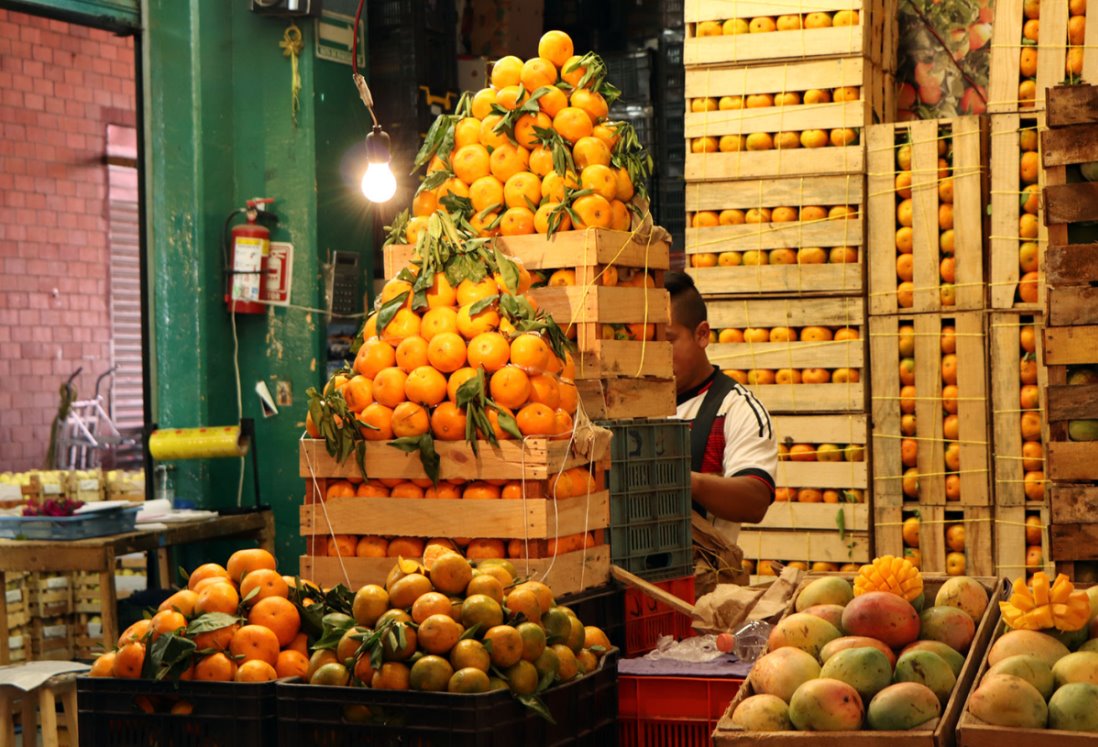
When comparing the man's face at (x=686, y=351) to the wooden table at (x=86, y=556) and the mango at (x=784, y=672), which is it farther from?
the wooden table at (x=86, y=556)

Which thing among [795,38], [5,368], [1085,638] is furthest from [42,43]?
[1085,638]

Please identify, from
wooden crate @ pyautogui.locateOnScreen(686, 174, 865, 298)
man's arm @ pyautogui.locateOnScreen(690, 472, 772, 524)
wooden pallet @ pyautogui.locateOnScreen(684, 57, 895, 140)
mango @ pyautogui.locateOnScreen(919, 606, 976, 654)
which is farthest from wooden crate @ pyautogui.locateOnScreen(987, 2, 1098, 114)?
mango @ pyautogui.locateOnScreen(919, 606, 976, 654)

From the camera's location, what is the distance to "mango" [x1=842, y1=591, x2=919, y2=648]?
2996 millimetres

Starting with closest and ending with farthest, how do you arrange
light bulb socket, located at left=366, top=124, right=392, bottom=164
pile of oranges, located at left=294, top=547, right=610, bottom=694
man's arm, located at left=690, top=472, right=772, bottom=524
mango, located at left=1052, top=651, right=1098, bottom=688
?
mango, located at left=1052, top=651, right=1098, bottom=688 → pile of oranges, located at left=294, top=547, right=610, bottom=694 → man's arm, located at left=690, top=472, right=772, bottom=524 → light bulb socket, located at left=366, top=124, right=392, bottom=164

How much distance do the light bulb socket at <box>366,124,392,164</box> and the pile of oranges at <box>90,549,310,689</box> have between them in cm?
307

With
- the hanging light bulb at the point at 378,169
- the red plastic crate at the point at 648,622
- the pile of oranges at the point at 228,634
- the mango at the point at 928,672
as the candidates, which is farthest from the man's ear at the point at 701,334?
the mango at the point at 928,672

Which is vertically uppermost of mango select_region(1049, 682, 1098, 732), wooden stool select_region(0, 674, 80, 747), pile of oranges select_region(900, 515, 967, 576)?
mango select_region(1049, 682, 1098, 732)

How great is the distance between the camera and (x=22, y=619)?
813 cm

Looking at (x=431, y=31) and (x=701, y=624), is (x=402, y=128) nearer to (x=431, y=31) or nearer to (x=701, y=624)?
(x=431, y=31)

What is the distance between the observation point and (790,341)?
746 centimetres

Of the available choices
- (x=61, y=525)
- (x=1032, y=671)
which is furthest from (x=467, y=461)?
(x=61, y=525)

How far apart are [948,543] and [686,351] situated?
98.1 inches

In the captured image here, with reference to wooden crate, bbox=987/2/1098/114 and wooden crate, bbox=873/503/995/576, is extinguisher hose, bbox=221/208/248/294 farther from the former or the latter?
wooden crate, bbox=987/2/1098/114

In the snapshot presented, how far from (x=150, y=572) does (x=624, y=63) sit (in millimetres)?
4143
